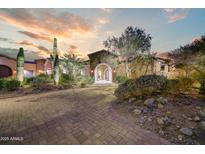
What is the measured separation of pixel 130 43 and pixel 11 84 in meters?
4.35

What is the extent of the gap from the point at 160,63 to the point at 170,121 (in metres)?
1.98

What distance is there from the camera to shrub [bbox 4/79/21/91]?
13.9ft

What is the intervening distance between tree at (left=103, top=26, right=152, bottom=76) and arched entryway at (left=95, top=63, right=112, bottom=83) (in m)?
0.61

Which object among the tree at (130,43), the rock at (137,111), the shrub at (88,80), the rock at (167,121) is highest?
the tree at (130,43)

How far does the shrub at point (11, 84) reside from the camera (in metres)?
4.24

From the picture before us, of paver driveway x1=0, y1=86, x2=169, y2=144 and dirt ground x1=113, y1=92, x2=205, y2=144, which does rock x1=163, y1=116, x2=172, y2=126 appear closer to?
dirt ground x1=113, y1=92, x2=205, y2=144

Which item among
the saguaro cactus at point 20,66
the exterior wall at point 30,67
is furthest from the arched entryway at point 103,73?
the saguaro cactus at point 20,66

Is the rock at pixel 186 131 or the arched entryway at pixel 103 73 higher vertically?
the arched entryway at pixel 103 73

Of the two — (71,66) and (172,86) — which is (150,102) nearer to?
(172,86)

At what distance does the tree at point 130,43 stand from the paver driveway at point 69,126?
5.47 ft

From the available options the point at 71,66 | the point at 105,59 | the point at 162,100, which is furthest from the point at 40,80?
the point at 162,100

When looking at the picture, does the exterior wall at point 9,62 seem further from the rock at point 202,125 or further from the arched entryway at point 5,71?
the rock at point 202,125
